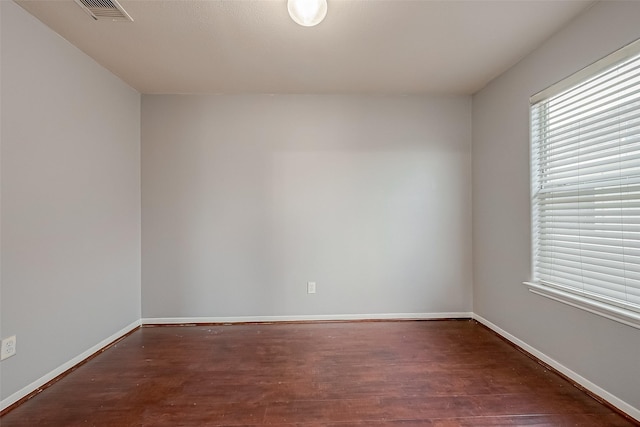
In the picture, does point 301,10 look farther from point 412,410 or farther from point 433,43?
point 412,410

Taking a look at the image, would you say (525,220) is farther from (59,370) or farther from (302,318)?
(59,370)

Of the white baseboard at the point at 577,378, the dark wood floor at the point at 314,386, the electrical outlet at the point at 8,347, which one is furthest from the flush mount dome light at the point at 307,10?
the white baseboard at the point at 577,378

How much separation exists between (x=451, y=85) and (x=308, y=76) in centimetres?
144

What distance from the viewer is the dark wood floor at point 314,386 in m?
1.58

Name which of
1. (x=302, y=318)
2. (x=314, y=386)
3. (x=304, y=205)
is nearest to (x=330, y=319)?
(x=302, y=318)

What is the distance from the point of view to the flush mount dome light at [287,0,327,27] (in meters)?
1.50

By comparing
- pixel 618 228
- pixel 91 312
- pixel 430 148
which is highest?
pixel 430 148

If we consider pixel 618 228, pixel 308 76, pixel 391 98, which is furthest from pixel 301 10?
pixel 618 228

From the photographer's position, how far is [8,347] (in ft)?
5.46

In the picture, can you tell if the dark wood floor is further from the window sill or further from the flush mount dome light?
the flush mount dome light

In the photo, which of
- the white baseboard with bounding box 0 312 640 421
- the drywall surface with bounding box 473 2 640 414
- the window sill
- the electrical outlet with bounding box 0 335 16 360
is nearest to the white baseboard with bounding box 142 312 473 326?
the white baseboard with bounding box 0 312 640 421

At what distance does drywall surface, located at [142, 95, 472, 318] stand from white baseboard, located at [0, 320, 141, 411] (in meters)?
0.37

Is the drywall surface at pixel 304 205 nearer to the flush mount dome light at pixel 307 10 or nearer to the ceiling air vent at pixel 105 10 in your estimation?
the ceiling air vent at pixel 105 10

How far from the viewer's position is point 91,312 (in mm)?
2291
